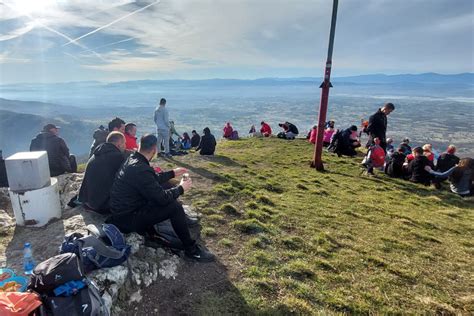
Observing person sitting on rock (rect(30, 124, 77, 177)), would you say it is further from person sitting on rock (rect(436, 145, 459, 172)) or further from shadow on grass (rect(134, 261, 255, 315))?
person sitting on rock (rect(436, 145, 459, 172))

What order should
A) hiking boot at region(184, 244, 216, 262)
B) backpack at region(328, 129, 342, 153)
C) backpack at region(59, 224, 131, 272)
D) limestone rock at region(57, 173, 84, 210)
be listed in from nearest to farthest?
backpack at region(59, 224, 131, 272), hiking boot at region(184, 244, 216, 262), limestone rock at region(57, 173, 84, 210), backpack at region(328, 129, 342, 153)

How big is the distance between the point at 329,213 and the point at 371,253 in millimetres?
2278

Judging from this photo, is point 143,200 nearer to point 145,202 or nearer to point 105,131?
point 145,202

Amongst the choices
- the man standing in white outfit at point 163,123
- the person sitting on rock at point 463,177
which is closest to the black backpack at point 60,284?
the man standing in white outfit at point 163,123

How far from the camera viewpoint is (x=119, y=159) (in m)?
6.30

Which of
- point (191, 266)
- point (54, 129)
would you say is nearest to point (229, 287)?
point (191, 266)

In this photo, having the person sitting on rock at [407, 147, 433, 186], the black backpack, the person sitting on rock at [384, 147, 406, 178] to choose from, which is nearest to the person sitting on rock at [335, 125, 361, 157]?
the person sitting on rock at [384, 147, 406, 178]

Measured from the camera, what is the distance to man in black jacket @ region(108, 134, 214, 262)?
5141 millimetres

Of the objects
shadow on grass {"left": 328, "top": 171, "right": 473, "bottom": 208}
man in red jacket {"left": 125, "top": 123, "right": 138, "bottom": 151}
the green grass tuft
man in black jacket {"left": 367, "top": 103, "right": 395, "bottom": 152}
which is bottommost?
shadow on grass {"left": 328, "top": 171, "right": 473, "bottom": 208}

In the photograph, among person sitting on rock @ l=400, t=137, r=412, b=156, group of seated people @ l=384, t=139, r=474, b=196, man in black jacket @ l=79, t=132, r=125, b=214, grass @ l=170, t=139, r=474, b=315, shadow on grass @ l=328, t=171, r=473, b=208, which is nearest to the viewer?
grass @ l=170, t=139, r=474, b=315

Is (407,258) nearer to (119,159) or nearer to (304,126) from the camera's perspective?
(119,159)

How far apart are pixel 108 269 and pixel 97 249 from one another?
1.16 feet

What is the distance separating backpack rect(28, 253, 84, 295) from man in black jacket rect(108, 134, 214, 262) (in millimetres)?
1784

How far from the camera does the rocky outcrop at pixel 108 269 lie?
4.32 metres
